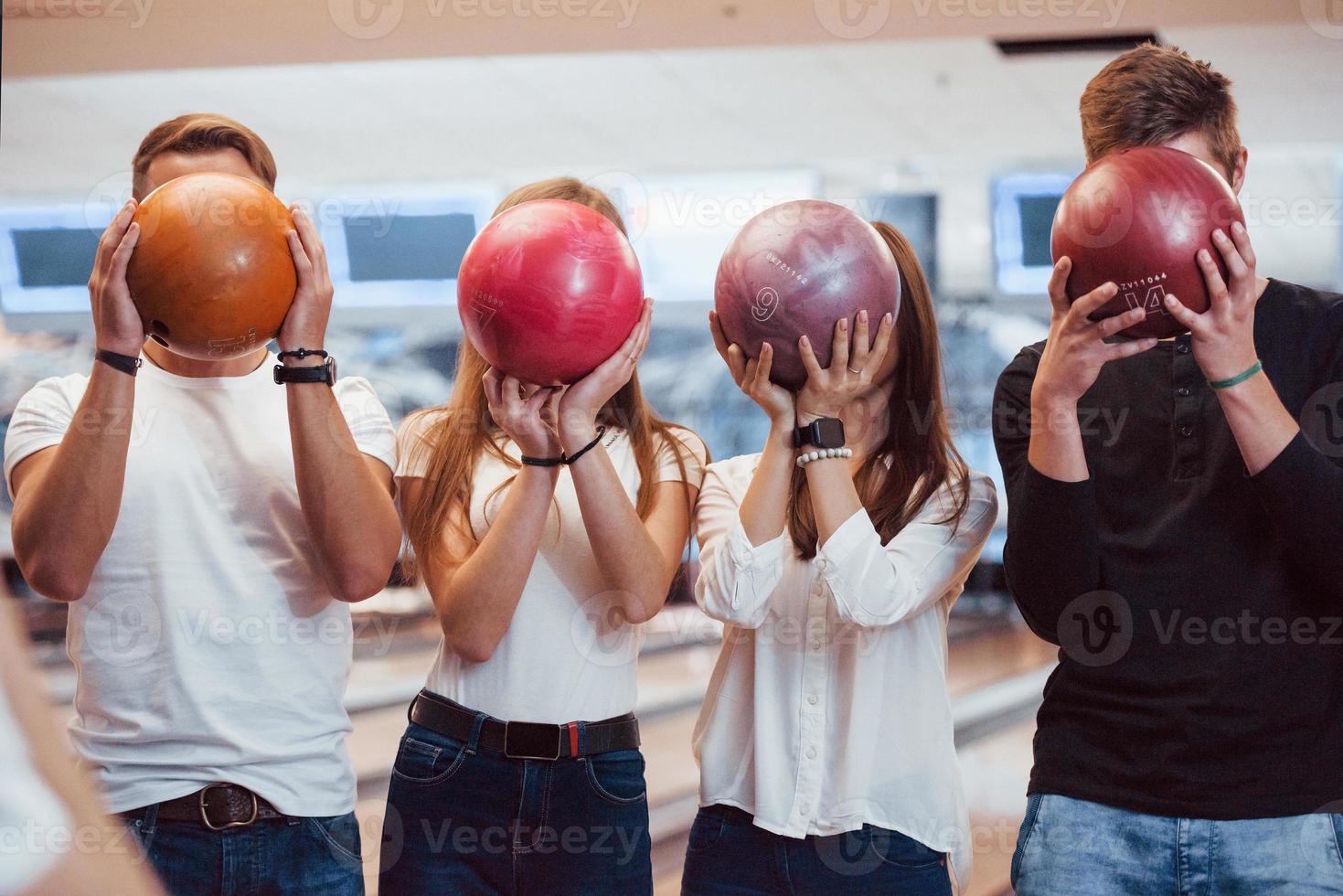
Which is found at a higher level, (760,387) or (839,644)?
(760,387)

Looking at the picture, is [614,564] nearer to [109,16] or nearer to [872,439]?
[872,439]

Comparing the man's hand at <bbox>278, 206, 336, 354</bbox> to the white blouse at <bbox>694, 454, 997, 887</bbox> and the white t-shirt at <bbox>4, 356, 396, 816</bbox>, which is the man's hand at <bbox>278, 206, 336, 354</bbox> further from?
the white blouse at <bbox>694, 454, 997, 887</bbox>

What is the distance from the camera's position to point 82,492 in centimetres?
134

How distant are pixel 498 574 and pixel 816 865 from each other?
1.65 ft

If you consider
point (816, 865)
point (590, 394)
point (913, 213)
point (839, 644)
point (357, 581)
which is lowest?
point (816, 865)

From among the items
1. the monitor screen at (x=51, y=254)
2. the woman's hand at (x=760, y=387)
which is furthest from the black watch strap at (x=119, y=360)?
the monitor screen at (x=51, y=254)

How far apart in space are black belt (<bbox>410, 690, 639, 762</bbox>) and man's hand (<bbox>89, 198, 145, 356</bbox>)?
56 centimetres

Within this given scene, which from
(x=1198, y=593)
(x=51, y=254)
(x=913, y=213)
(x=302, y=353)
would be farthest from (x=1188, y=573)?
(x=913, y=213)

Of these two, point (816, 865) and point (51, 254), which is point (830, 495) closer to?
point (816, 865)

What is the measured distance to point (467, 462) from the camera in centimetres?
162

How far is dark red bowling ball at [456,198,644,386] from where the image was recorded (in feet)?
4.58

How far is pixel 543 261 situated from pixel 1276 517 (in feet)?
2.72

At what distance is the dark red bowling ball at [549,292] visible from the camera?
1396mm

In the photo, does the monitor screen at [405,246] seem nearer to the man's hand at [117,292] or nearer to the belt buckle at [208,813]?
the man's hand at [117,292]
